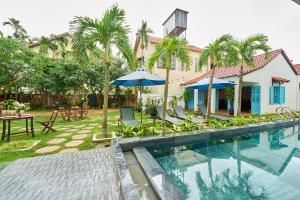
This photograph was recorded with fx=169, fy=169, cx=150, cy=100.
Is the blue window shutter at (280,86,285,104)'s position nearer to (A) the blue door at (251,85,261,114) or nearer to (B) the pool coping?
(A) the blue door at (251,85,261,114)

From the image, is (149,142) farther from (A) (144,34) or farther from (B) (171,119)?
(A) (144,34)

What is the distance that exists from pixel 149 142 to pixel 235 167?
7.89ft

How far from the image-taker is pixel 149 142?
514 centimetres

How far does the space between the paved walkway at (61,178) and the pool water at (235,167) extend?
1.49 meters

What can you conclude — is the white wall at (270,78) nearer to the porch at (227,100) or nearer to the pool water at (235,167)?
the porch at (227,100)

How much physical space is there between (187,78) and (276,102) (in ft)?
28.2

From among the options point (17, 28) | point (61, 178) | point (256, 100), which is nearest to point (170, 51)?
point (61, 178)

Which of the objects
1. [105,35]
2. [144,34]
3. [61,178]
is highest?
[144,34]

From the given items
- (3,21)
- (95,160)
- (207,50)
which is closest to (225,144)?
(95,160)

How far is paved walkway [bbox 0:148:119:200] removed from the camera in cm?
279

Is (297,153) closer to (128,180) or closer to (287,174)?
(287,174)

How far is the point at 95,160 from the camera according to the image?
4.11 metres

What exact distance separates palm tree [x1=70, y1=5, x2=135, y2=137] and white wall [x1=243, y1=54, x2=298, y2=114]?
1033 cm

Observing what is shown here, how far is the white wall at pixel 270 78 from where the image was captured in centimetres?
1283
